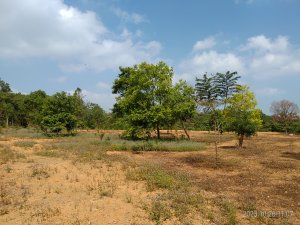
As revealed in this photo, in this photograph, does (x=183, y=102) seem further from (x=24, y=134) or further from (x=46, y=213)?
(x=46, y=213)

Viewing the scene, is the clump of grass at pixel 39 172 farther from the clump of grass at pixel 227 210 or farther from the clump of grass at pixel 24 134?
the clump of grass at pixel 24 134

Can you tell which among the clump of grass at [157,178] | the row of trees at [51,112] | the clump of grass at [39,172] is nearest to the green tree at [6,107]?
the row of trees at [51,112]

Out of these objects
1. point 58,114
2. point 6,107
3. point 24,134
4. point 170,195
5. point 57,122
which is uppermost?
point 6,107

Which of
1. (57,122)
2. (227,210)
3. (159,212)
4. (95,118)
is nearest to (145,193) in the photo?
(159,212)

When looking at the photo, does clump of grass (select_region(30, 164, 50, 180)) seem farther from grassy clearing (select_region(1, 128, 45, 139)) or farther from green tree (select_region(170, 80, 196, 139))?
grassy clearing (select_region(1, 128, 45, 139))

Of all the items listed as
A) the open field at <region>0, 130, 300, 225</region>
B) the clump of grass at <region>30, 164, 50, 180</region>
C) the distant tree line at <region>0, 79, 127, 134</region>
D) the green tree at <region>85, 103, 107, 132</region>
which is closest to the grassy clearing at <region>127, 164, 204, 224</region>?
the open field at <region>0, 130, 300, 225</region>

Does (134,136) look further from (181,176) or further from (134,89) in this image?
(181,176)

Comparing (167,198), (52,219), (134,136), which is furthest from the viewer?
(134,136)

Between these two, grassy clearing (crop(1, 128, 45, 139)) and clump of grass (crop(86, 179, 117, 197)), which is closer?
clump of grass (crop(86, 179, 117, 197))

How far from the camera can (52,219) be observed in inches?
254

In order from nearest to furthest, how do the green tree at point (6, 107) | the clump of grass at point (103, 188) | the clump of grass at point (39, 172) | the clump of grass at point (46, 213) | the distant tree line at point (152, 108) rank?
the clump of grass at point (46, 213) < the clump of grass at point (103, 188) < the clump of grass at point (39, 172) < the distant tree line at point (152, 108) < the green tree at point (6, 107)

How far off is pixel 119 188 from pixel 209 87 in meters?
44.2

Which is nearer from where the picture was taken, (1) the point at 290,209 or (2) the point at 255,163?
(1) the point at 290,209

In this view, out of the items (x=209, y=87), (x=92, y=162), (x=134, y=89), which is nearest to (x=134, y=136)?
(x=134, y=89)
